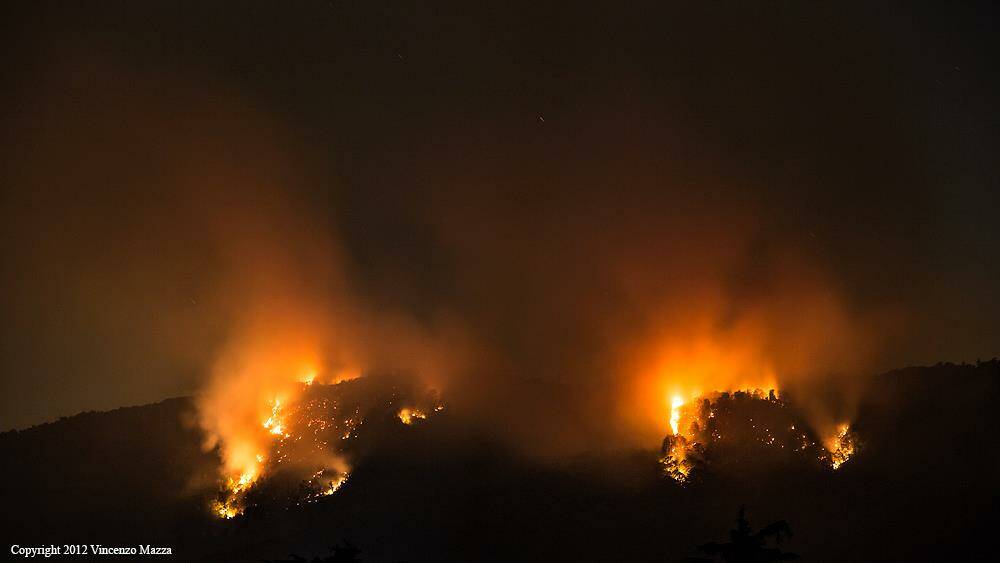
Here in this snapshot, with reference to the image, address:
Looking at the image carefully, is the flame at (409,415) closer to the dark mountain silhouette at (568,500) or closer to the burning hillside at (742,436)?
the dark mountain silhouette at (568,500)

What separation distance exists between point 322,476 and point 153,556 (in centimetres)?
1433

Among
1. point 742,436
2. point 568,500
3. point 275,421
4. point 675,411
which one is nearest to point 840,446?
point 742,436

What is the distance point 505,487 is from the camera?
2623 inches

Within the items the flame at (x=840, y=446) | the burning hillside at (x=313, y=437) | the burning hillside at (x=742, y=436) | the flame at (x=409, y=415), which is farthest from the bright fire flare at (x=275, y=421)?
the flame at (x=840, y=446)

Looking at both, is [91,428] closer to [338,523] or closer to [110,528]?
[110,528]

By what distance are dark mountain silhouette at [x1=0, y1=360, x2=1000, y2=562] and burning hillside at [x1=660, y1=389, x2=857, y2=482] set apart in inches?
39.0

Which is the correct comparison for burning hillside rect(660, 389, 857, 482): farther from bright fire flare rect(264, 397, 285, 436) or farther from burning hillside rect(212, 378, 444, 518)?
bright fire flare rect(264, 397, 285, 436)

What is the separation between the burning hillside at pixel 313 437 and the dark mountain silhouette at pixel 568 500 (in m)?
1.78

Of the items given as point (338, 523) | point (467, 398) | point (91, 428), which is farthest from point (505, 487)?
point (91, 428)

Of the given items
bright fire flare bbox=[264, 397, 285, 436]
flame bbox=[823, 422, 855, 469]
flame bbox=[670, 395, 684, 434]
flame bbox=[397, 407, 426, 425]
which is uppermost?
bright fire flare bbox=[264, 397, 285, 436]

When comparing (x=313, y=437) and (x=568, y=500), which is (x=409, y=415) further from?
(x=568, y=500)

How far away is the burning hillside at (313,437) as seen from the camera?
233ft

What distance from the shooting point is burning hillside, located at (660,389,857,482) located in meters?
66.2

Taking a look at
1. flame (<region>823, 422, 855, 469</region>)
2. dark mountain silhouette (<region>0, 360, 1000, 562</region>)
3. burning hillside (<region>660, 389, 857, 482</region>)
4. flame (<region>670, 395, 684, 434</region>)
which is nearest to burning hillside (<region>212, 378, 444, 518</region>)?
dark mountain silhouette (<region>0, 360, 1000, 562</region>)
